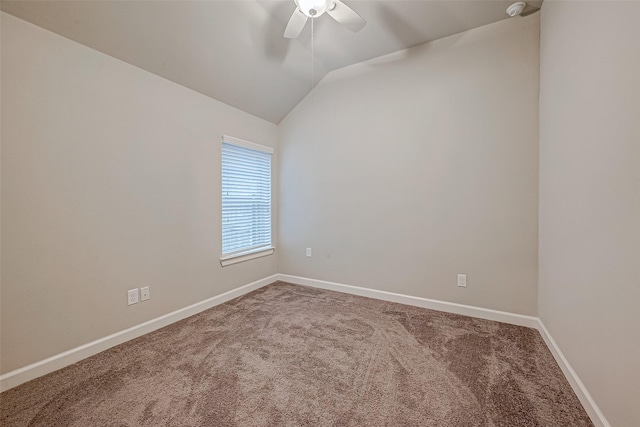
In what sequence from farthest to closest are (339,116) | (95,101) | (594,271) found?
(339,116) < (95,101) < (594,271)

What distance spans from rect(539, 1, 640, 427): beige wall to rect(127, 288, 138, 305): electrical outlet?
10.1ft

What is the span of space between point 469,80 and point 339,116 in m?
1.45

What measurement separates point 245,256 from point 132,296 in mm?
1290

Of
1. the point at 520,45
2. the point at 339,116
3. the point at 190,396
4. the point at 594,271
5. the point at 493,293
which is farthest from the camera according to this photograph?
the point at 339,116

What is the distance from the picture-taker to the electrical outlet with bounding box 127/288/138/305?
7.04 feet

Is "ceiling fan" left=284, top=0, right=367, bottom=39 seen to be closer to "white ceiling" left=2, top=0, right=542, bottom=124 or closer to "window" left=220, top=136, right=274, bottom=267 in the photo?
"white ceiling" left=2, top=0, right=542, bottom=124

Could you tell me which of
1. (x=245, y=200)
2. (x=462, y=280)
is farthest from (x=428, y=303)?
(x=245, y=200)

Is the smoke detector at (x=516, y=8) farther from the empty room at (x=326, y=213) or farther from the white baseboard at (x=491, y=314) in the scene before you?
the white baseboard at (x=491, y=314)

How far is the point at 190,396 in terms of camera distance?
1.51m

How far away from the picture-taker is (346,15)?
6.13 feet

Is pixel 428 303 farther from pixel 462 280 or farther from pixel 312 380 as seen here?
pixel 312 380

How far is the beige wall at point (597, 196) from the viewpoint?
1079 millimetres

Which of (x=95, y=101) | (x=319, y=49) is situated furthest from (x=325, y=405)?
(x=319, y=49)

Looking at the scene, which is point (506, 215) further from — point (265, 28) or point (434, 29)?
point (265, 28)
